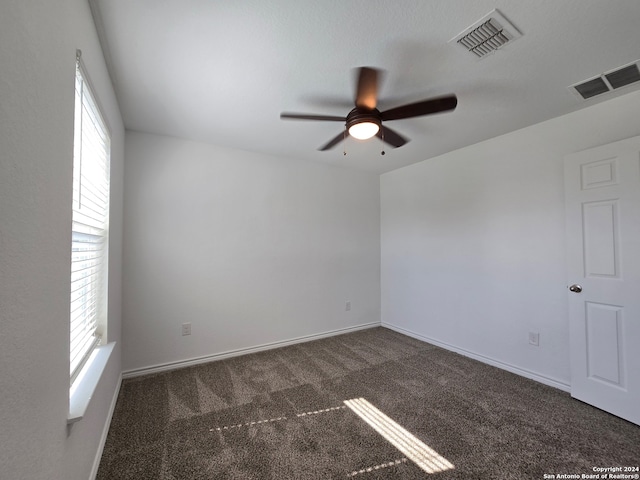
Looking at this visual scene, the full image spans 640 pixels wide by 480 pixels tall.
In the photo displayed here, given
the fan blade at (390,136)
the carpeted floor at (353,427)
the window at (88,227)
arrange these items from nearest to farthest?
the window at (88,227) < the carpeted floor at (353,427) < the fan blade at (390,136)

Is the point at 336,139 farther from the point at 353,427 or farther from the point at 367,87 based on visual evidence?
the point at 353,427

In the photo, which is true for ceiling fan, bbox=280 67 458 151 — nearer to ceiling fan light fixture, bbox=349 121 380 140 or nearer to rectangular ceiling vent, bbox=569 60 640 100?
ceiling fan light fixture, bbox=349 121 380 140

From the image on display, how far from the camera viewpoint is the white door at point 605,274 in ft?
6.64

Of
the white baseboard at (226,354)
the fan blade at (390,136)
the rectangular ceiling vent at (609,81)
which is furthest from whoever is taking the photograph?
the white baseboard at (226,354)

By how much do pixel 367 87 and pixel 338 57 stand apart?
11.8 inches

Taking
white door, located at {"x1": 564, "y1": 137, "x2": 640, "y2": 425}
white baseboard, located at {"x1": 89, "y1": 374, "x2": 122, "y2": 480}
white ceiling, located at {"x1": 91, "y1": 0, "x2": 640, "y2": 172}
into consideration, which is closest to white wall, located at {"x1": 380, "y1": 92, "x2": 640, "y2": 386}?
white door, located at {"x1": 564, "y1": 137, "x2": 640, "y2": 425}

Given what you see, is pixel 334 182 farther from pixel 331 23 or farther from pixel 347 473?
pixel 347 473

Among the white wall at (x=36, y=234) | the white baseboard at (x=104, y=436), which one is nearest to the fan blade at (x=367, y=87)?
the white wall at (x=36, y=234)

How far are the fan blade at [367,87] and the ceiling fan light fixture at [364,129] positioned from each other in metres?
0.11

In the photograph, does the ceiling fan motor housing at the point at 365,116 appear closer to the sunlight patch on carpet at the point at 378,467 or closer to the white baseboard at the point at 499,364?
the sunlight patch on carpet at the point at 378,467

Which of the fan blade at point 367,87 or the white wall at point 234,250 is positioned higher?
the fan blade at point 367,87

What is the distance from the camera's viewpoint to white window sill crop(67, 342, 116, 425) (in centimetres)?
115

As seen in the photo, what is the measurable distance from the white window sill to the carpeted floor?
1.80ft

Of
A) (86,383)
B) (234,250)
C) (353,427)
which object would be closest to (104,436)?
(86,383)
